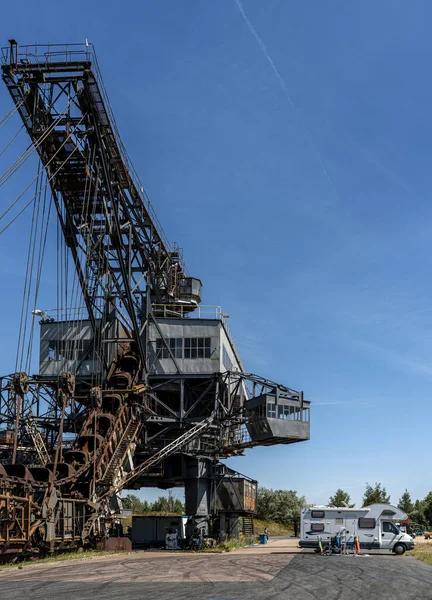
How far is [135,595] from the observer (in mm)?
18672

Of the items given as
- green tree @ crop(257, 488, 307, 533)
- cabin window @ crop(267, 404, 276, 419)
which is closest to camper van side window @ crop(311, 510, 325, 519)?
cabin window @ crop(267, 404, 276, 419)

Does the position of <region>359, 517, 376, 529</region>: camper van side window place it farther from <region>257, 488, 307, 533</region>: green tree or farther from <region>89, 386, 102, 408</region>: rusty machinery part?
<region>257, 488, 307, 533</region>: green tree

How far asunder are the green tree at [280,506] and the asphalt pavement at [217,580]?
67.0 meters

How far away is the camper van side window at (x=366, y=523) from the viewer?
41250 millimetres

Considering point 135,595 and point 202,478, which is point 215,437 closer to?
point 202,478

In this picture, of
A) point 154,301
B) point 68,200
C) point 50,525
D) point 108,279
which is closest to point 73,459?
point 50,525

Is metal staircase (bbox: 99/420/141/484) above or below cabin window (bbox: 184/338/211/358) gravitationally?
below

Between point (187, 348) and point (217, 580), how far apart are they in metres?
30.1

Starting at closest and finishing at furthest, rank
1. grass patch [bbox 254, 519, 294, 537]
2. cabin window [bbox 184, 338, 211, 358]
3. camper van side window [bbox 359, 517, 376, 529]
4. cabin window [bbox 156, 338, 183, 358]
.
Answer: camper van side window [bbox 359, 517, 376, 529], cabin window [bbox 184, 338, 211, 358], cabin window [bbox 156, 338, 183, 358], grass patch [bbox 254, 519, 294, 537]

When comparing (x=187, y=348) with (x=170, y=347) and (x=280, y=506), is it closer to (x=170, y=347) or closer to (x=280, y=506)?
(x=170, y=347)

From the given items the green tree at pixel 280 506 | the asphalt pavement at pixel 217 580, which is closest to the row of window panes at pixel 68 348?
the asphalt pavement at pixel 217 580

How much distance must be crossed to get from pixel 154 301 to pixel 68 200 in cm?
1411

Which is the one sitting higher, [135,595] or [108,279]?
[108,279]

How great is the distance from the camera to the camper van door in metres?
41.0
